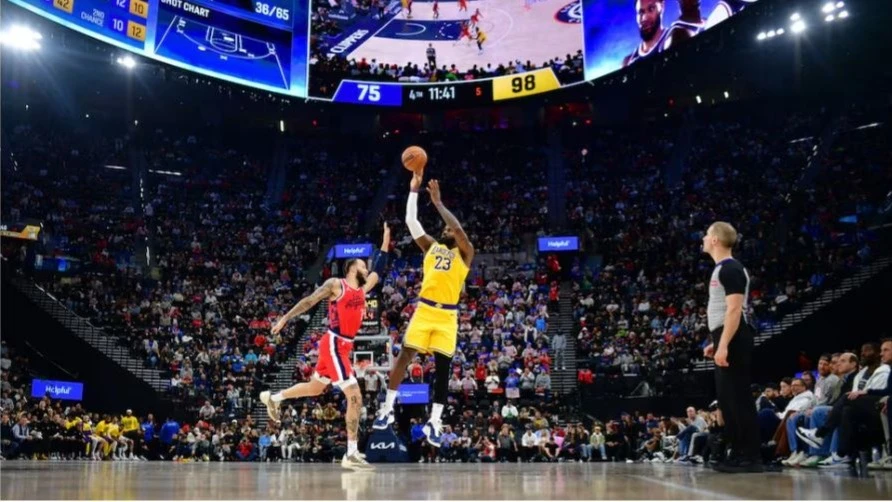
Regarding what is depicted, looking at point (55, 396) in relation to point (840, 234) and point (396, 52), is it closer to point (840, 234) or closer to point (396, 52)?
point (396, 52)

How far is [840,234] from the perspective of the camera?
68.2 feet

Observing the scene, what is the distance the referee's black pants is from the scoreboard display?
21.5 m

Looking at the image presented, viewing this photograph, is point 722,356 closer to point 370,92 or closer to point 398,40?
point 370,92

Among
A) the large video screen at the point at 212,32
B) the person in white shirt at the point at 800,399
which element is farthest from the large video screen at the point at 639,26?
the person in white shirt at the point at 800,399

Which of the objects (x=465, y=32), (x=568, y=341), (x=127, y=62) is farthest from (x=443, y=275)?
(x=127, y=62)

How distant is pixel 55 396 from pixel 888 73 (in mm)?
29052

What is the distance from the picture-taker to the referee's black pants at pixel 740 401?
591 centimetres

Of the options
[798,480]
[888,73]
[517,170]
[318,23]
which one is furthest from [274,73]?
[798,480]

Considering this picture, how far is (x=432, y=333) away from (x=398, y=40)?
25638 millimetres

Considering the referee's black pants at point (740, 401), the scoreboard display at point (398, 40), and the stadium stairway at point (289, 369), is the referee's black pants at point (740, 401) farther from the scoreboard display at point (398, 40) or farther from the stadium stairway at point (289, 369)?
the scoreboard display at point (398, 40)

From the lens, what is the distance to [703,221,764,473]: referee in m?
5.84

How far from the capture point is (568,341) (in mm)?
22703

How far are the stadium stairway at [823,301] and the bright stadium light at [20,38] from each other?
24.1 metres

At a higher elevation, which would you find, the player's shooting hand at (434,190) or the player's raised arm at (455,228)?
the player's shooting hand at (434,190)
